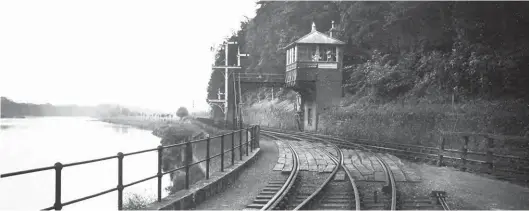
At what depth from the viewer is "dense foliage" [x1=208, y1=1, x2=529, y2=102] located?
13719 millimetres

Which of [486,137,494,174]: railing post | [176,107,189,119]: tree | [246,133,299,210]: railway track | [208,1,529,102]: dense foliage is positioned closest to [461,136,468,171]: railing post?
[486,137,494,174]: railing post

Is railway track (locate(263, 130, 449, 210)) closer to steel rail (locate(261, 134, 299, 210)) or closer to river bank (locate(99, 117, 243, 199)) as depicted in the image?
steel rail (locate(261, 134, 299, 210))

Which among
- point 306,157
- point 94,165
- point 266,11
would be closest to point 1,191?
point 94,165

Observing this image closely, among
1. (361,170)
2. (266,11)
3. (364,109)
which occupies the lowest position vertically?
(361,170)

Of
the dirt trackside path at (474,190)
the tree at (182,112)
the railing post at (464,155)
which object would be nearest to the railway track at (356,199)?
the dirt trackside path at (474,190)

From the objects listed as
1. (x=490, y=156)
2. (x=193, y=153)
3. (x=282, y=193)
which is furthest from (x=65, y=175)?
(x=490, y=156)

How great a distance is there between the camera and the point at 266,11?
44.0m

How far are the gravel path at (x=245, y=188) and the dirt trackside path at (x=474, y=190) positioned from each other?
3.67 metres

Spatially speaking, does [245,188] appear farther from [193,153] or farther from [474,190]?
[193,153]

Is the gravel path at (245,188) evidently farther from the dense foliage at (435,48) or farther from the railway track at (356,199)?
the dense foliage at (435,48)

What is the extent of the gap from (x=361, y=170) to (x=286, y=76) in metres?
19.8

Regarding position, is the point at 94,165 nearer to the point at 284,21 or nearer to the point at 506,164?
the point at 284,21

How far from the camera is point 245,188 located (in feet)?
29.6

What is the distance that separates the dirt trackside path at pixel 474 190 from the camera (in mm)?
7492
